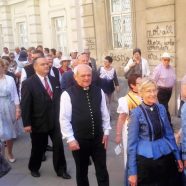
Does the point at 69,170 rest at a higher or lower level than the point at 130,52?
lower

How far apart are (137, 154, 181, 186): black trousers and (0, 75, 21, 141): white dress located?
129 inches

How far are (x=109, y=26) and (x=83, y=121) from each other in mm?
8940

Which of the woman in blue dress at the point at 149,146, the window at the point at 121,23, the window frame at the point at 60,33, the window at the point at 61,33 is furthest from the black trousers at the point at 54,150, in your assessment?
the window at the point at 61,33

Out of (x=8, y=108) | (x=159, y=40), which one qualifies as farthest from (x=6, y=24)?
(x=8, y=108)

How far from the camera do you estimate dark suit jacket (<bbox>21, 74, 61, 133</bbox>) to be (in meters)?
5.47

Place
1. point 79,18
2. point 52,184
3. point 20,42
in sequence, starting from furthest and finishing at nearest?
point 20,42, point 79,18, point 52,184

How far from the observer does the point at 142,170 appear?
371 centimetres

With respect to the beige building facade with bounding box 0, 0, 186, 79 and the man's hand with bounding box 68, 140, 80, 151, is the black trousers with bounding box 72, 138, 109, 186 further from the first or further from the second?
the beige building facade with bounding box 0, 0, 186, 79

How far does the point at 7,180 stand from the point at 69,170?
0.96 metres

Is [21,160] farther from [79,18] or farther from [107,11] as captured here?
[79,18]

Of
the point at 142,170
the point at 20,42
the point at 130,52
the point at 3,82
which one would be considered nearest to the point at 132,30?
the point at 130,52

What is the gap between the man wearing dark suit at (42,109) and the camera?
5480 millimetres

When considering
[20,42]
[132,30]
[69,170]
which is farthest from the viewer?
[20,42]

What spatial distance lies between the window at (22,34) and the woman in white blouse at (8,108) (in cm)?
1433
